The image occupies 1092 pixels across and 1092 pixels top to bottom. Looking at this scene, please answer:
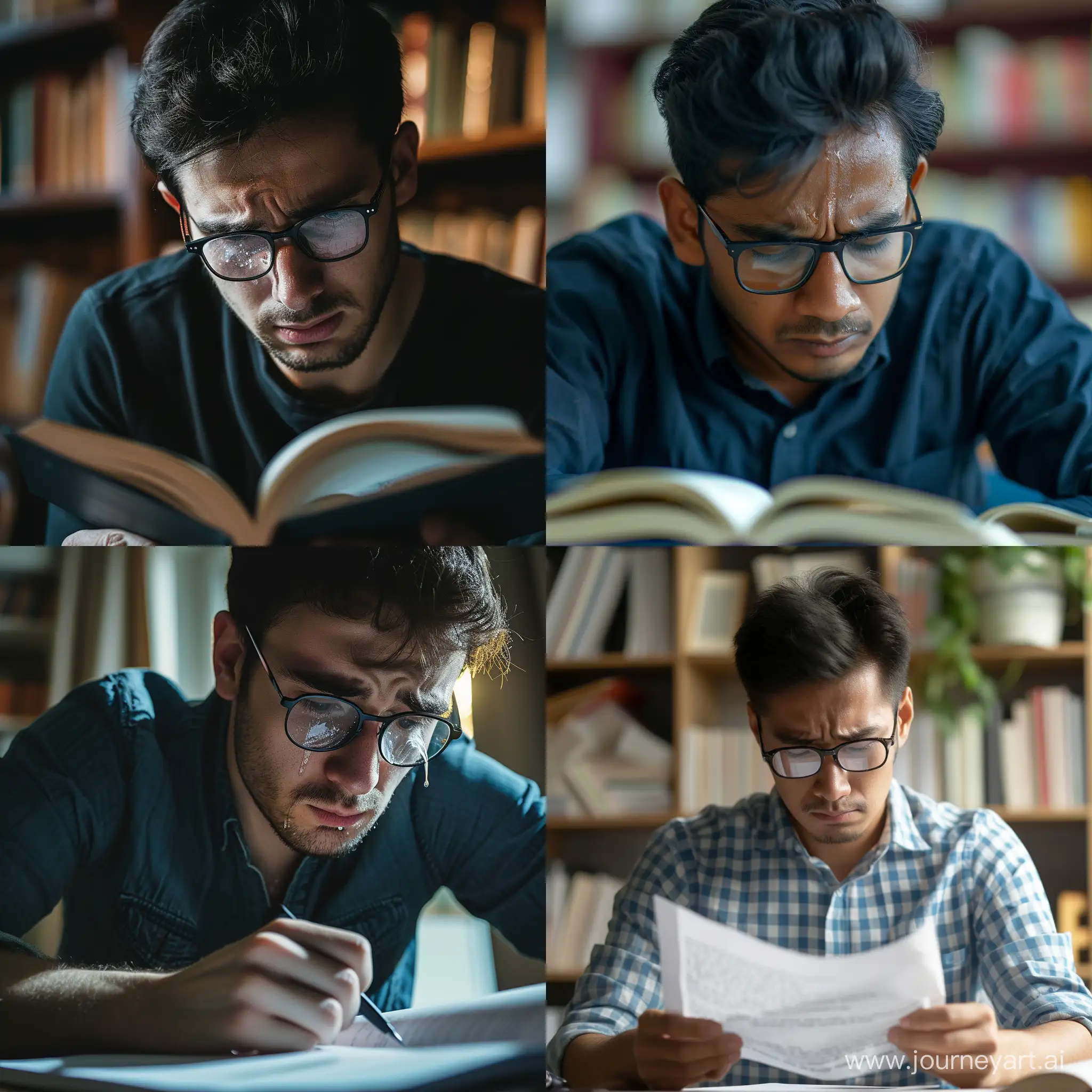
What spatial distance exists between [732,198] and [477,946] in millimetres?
796

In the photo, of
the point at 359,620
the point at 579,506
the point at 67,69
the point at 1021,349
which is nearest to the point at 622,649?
the point at 579,506

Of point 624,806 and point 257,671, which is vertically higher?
point 257,671

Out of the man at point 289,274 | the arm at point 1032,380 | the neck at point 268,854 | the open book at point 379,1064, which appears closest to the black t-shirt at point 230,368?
the man at point 289,274

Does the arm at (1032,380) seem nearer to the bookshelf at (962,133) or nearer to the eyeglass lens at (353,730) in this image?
the bookshelf at (962,133)

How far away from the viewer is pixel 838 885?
1.27 meters

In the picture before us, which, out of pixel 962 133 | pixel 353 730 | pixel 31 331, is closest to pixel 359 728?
pixel 353 730

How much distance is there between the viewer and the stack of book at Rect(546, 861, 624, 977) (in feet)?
4.28

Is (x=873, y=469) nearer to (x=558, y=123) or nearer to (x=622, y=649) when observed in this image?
(x=622, y=649)

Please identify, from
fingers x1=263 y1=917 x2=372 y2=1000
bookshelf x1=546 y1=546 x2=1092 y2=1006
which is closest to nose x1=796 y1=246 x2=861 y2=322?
bookshelf x1=546 y1=546 x2=1092 y2=1006

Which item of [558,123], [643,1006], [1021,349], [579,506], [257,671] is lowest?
[643,1006]

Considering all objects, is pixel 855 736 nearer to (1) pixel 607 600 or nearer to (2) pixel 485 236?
(1) pixel 607 600

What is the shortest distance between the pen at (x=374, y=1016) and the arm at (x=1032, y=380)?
0.84 meters

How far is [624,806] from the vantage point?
1.32m

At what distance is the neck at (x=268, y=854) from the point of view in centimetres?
134
